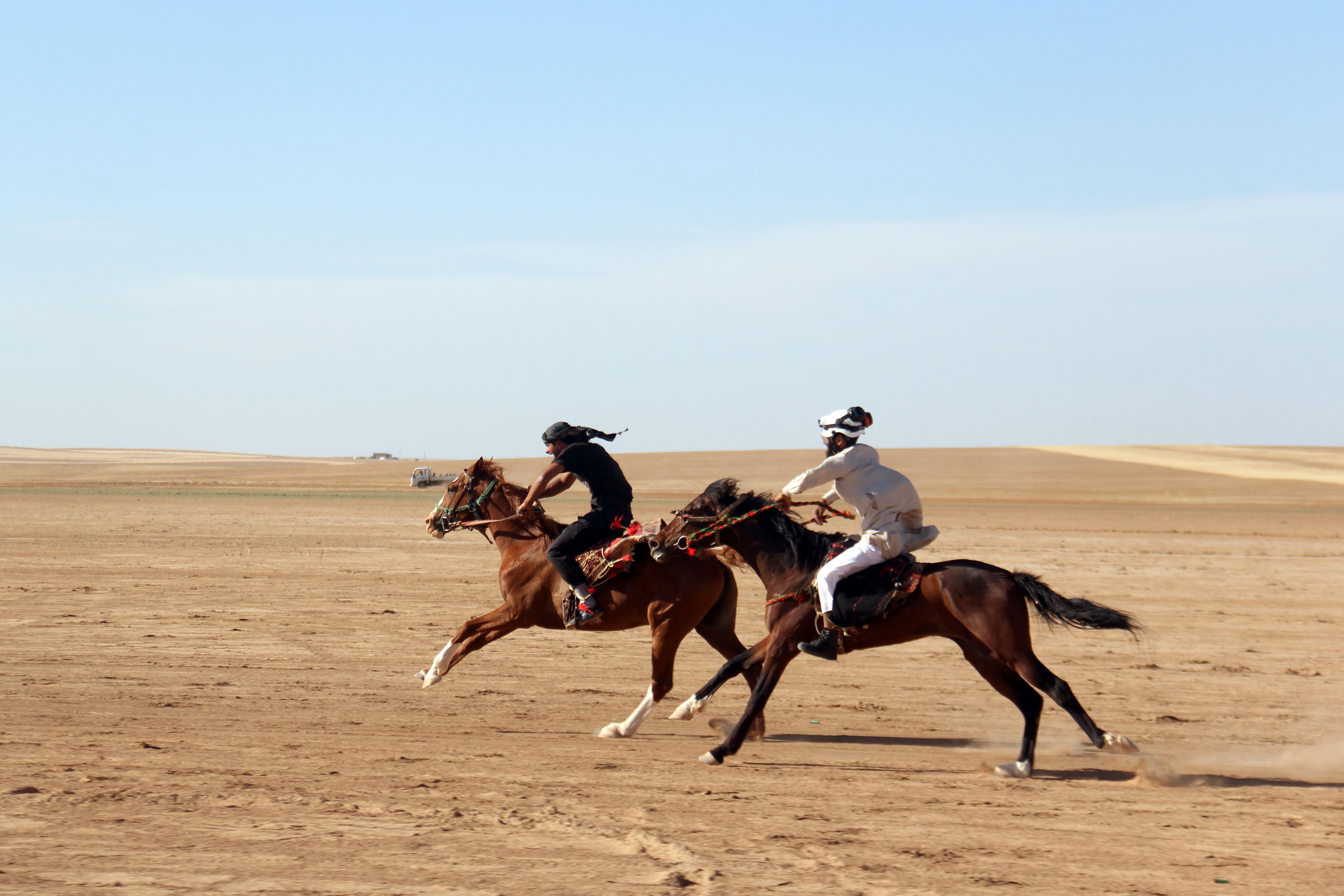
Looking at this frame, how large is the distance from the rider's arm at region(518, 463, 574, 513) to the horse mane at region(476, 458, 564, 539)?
0.08 m

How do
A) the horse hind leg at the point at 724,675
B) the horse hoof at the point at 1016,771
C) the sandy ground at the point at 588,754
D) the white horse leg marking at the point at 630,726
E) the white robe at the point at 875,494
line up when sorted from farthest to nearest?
the white horse leg marking at the point at 630,726 → the horse hind leg at the point at 724,675 → the white robe at the point at 875,494 → the horse hoof at the point at 1016,771 → the sandy ground at the point at 588,754

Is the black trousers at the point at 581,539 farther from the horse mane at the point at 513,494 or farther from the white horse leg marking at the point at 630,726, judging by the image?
the white horse leg marking at the point at 630,726

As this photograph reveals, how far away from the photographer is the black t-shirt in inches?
374

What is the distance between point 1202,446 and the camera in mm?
75250

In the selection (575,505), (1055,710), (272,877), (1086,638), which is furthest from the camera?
(575,505)

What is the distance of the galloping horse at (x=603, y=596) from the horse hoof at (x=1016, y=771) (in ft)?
7.49

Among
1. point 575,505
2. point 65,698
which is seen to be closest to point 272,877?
point 65,698

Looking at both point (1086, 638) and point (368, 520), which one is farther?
point (368, 520)

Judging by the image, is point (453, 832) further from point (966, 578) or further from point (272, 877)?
point (966, 578)

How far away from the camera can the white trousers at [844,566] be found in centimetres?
806

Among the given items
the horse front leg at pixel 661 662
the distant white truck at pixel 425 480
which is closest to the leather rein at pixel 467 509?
the horse front leg at pixel 661 662

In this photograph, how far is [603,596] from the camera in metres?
9.46

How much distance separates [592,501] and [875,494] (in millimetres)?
2504

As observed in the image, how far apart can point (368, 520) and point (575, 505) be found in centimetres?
1039
